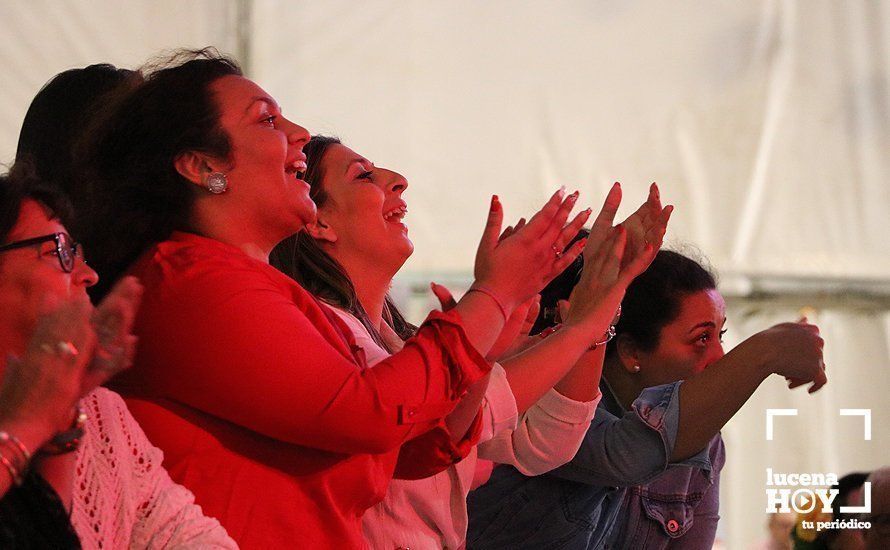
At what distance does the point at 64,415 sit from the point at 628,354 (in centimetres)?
149

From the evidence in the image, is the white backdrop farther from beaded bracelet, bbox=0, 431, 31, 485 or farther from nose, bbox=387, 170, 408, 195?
beaded bracelet, bbox=0, 431, 31, 485

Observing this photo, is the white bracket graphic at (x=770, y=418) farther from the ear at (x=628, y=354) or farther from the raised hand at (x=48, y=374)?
the raised hand at (x=48, y=374)

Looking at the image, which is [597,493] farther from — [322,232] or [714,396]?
[322,232]

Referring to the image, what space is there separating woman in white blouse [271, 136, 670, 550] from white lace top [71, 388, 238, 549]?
353 mm

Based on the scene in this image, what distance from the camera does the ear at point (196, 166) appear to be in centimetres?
148

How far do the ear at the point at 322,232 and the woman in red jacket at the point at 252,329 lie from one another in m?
0.20

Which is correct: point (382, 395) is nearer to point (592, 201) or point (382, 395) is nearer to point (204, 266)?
point (204, 266)

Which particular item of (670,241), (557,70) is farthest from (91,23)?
(670,241)

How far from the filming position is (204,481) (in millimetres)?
1313

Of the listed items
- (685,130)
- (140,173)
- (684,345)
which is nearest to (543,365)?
(140,173)

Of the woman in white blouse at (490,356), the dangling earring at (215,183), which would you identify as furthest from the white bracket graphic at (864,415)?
the dangling earring at (215,183)

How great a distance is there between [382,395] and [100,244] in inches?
16.9

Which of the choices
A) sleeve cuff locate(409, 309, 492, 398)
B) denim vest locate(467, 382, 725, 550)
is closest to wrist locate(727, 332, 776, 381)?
denim vest locate(467, 382, 725, 550)

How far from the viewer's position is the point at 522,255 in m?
1.45
